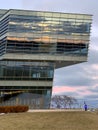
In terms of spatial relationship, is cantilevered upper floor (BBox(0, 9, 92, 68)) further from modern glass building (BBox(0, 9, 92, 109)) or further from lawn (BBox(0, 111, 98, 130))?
lawn (BBox(0, 111, 98, 130))

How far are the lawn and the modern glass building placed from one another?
50.5 m

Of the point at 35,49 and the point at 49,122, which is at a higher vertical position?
the point at 35,49

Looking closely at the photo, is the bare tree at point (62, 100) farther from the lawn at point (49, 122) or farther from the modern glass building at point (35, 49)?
the lawn at point (49, 122)

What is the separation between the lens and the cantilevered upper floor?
317 feet

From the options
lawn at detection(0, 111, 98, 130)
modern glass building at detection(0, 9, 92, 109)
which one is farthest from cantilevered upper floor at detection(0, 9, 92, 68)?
lawn at detection(0, 111, 98, 130)

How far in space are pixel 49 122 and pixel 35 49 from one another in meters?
56.1

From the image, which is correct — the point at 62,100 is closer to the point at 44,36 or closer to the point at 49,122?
the point at 44,36

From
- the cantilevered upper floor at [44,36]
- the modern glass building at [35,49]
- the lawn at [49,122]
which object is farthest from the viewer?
the modern glass building at [35,49]

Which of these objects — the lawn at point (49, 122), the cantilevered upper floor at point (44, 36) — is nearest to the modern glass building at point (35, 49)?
the cantilevered upper floor at point (44, 36)

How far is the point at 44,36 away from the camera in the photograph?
98.6 m

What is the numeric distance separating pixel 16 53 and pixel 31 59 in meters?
4.38

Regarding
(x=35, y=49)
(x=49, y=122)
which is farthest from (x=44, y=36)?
(x=49, y=122)

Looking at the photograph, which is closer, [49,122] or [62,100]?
[49,122]

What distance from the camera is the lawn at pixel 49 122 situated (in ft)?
134
